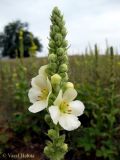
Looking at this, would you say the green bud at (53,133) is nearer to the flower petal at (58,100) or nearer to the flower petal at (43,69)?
the flower petal at (58,100)

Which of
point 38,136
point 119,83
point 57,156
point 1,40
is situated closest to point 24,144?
point 38,136

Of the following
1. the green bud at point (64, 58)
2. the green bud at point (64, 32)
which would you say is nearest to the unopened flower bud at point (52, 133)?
the green bud at point (64, 58)

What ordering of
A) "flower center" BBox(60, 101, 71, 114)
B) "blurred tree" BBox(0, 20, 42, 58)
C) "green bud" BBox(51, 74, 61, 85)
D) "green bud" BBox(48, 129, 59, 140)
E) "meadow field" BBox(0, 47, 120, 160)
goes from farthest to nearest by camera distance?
1. "blurred tree" BBox(0, 20, 42, 58)
2. "meadow field" BBox(0, 47, 120, 160)
3. "flower center" BBox(60, 101, 71, 114)
4. "green bud" BBox(48, 129, 59, 140)
5. "green bud" BBox(51, 74, 61, 85)

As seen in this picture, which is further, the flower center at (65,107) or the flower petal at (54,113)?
the flower center at (65,107)

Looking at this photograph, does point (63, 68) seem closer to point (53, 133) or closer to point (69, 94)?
point (69, 94)

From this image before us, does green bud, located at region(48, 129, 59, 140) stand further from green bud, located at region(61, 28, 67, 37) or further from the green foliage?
green bud, located at region(61, 28, 67, 37)

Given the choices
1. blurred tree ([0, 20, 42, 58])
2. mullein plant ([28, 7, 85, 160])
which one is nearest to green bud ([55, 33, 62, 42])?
mullein plant ([28, 7, 85, 160])
